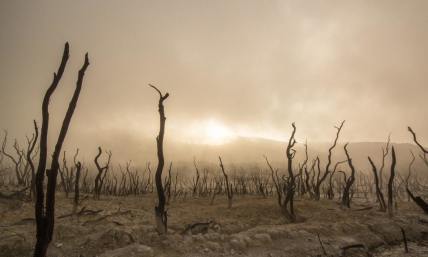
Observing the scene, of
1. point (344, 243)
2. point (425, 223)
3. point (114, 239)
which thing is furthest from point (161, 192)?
point (425, 223)

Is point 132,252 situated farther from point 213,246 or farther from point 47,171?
point 47,171

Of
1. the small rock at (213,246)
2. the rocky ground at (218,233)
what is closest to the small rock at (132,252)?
the rocky ground at (218,233)

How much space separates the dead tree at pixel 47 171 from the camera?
13.9 feet

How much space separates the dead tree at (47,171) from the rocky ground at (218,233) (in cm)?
384

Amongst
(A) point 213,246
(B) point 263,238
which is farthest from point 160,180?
(B) point 263,238

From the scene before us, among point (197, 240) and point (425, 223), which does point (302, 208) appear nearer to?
point (425, 223)

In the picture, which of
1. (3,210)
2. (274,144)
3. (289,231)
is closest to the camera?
(289,231)

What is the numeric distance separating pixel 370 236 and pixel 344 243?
168 centimetres

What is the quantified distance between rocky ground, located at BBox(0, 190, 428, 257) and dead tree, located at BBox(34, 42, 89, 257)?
3.84 metres

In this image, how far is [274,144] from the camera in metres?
137

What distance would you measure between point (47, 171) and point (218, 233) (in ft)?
22.3

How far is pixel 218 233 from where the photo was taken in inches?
389

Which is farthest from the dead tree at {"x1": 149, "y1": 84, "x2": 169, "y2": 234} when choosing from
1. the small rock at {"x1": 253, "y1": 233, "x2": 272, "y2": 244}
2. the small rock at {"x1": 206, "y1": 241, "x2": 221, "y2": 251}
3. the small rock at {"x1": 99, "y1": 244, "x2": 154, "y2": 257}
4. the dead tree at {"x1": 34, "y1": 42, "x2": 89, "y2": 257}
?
the dead tree at {"x1": 34, "y1": 42, "x2": 89, "y2": 257}

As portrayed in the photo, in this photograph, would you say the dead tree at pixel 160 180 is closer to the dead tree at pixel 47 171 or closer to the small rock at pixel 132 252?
the small rock at pixel 132 252
